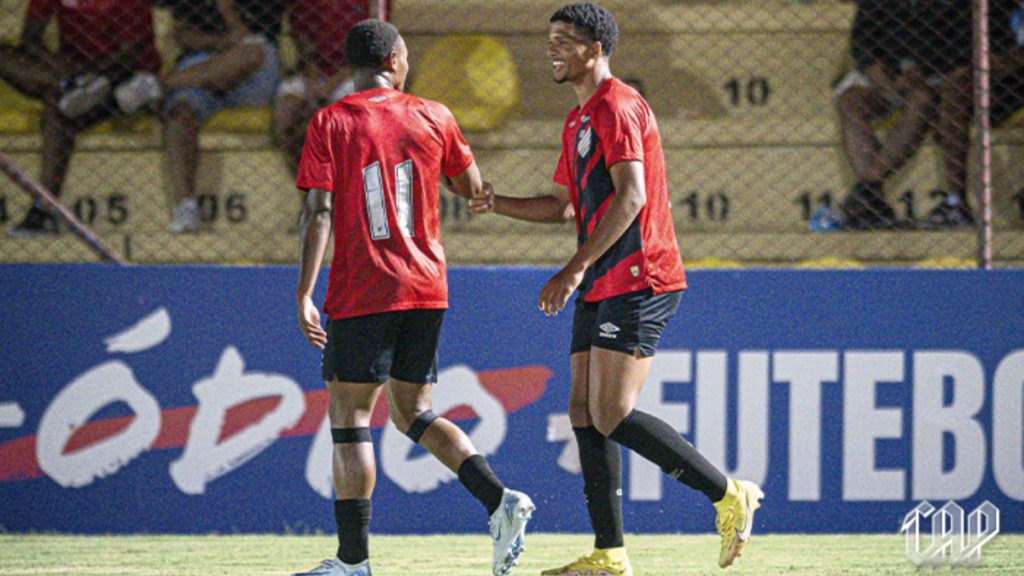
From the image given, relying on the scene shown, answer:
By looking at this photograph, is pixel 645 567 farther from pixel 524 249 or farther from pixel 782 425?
pixel 524 249

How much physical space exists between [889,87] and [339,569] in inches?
194

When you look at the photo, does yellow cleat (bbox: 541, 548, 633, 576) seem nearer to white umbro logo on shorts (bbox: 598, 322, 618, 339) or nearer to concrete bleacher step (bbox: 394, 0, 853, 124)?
white umbro logo on shorts (bbox: 598, 322, 618, 339)

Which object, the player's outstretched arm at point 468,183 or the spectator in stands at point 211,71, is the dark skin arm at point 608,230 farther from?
the spectator in stands at point 211,71

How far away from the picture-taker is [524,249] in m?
8.21

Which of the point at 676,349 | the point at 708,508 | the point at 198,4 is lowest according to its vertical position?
the point at 708,508

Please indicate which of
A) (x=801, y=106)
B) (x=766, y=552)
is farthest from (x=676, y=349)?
(x=801, y=106)

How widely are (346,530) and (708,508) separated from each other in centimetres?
248

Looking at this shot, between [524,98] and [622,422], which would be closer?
[622,422]

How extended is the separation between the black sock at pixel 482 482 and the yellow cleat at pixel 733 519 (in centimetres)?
82

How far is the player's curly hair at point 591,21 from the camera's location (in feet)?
16.2

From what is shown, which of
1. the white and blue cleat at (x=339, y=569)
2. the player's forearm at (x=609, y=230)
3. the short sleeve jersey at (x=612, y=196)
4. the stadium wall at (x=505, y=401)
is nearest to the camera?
the white and blue cleat at (x=339, y=569)

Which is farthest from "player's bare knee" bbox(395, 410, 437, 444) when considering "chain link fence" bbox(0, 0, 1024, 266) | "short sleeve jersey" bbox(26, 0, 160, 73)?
"short sleeve jersey" bbox(26, 0, 160, 73)

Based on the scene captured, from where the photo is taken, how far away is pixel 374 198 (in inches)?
185
